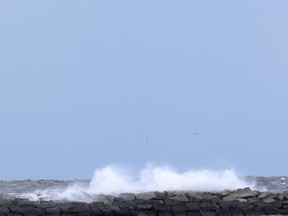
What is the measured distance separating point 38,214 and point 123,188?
2755 millimetres

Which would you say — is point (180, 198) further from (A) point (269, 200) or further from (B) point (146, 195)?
(A) point (269, 200)

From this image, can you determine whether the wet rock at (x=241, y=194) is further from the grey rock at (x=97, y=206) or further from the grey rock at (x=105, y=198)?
the grey rock at (x=97, y=206)

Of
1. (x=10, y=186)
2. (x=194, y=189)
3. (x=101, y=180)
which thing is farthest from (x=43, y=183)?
(x=194, y=189)

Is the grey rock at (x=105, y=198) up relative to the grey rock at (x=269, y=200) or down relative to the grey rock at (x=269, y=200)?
down

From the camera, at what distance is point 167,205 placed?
1831 centimetres

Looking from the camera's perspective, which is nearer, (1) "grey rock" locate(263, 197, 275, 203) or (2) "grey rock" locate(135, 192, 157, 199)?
(2) "grey rock" locate(135, 192, 157, 199)

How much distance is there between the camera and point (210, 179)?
66.7ft

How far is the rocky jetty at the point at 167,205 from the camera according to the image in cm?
1767

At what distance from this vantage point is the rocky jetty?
58.0 feet

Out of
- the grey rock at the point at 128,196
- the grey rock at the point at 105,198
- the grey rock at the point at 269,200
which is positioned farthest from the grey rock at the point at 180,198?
the grey rock at the point at 269,200

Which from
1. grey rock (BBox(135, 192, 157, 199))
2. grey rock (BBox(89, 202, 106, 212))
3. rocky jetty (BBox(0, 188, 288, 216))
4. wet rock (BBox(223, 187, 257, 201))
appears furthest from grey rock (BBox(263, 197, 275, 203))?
grey rock (BBox(89, 202, 106, 212))

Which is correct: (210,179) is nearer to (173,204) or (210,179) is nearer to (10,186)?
(173,204)

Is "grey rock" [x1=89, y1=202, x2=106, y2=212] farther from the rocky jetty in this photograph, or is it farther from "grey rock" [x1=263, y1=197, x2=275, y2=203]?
"grey rock" [x1=263, y1=197, x2=275, y2=203]

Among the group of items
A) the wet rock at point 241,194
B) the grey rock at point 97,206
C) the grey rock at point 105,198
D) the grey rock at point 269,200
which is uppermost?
the wet rock at point 241,194
